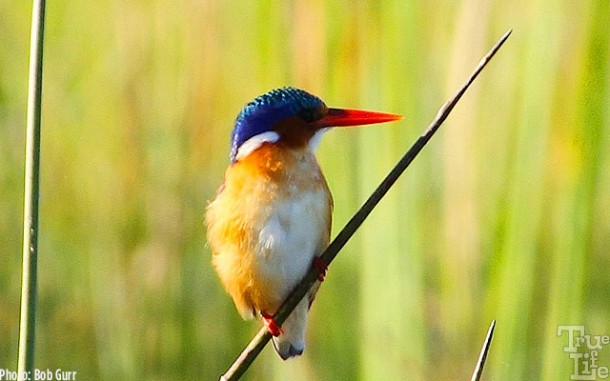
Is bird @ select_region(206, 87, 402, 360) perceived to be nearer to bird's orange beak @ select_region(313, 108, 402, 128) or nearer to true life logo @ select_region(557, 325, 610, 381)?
bird's orange beak @ select_region(313, 108, 402, 128)

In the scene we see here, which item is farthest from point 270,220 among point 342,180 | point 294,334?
point 342,180

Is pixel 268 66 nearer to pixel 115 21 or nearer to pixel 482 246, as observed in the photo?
pixel 115 21

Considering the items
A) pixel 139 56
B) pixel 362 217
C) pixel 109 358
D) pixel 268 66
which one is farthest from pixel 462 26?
pixel 109 358

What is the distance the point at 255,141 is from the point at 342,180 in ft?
1.16

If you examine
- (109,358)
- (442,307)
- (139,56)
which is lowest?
(109,358)

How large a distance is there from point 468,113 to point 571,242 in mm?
272

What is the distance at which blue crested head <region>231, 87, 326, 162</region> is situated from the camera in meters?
1.14

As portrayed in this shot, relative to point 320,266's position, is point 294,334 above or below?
below

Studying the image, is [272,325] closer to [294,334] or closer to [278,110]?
[294,334]

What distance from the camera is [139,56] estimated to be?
1599mm

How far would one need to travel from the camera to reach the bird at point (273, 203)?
1082mm

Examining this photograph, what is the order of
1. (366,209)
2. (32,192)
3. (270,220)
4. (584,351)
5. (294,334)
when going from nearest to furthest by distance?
(32,192) < (366,209) < (270,220) < (294,334) < (584,351)

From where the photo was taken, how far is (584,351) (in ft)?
4.68

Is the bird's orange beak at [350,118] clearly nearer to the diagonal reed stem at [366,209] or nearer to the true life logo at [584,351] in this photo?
the diagonal reed stem at [366,209]
